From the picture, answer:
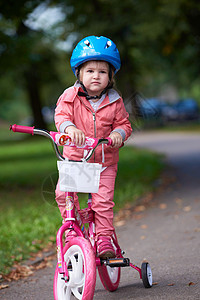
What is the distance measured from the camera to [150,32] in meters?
22.2

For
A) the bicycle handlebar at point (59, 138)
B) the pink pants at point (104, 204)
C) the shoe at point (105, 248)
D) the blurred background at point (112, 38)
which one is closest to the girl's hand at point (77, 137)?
the bicycle handlebar at point (59, 138)

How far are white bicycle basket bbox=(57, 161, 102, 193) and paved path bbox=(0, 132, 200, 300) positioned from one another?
3.07 feet

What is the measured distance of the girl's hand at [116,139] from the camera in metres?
3.51

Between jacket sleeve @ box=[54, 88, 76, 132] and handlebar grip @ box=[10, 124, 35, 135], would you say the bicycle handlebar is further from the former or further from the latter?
jacket sleeve @ box=[54, 88, 76, 132]

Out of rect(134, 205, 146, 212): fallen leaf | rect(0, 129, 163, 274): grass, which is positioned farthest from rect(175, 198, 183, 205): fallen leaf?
rect(0, 129, 163, 274): grass

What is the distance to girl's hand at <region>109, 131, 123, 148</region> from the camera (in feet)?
11.5

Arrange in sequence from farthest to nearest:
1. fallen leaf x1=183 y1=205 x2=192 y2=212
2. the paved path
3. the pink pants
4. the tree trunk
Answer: the tree trunk, fallen leaf x1=183 y1=205 x2=192 y2=212, the paved path, the pink pants

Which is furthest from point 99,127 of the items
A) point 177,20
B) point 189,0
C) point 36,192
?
point 177,20

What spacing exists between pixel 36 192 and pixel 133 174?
7.88 feet

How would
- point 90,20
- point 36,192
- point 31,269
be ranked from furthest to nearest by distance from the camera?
1. point 90,20
2. point 36,192
3. point 31,269

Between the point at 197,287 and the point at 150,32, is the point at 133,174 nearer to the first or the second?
the point at 197,287

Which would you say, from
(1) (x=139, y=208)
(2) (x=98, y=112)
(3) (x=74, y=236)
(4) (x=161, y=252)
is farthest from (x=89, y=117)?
(1) (x=139, y=208)

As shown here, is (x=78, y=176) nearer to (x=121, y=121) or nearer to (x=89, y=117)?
(x=89, y=117)

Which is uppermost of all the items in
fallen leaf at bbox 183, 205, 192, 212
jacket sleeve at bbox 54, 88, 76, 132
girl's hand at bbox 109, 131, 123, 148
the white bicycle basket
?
jacket sleeve at bbox 54, 88, 76, 132
